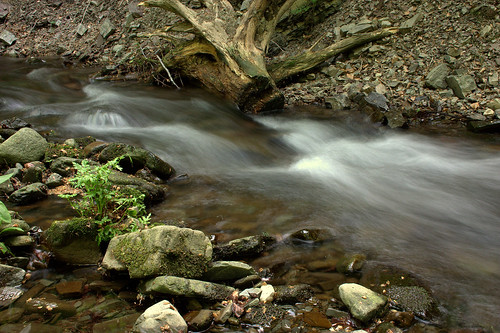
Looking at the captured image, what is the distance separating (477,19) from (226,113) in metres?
6.08

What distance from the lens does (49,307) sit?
270 centimetres

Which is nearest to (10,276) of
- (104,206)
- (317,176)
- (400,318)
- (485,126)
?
(104,206)

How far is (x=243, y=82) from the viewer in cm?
772

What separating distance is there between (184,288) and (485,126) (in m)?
6.42

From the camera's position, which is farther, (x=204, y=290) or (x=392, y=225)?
(x=392, y=225)

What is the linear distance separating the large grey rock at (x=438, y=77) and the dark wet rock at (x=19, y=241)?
25.1 feet

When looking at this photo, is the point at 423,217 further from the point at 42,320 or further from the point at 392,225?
the point at 42,320

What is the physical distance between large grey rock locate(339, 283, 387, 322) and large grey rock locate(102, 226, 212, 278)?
43.9 inches

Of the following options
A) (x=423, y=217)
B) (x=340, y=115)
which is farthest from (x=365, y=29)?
(x=423, y=217)

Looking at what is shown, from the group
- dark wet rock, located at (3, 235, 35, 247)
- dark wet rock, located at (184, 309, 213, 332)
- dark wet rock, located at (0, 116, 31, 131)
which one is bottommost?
dark wet rock, located at (3, 235, 35, 247)

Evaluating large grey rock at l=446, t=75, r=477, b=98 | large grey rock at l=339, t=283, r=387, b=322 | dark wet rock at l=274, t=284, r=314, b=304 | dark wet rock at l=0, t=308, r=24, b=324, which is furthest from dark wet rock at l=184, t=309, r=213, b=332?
large grey rock at l=446, t=75, r=477, b=98

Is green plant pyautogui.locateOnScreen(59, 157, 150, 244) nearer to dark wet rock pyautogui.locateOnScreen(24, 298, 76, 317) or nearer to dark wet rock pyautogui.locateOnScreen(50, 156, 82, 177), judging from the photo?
dark wet rock pyautogui.locateOnScreen(24, 298, 76, 317)

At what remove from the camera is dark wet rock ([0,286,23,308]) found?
107 inches

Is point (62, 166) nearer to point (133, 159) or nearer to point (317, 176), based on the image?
point (133, 159)
